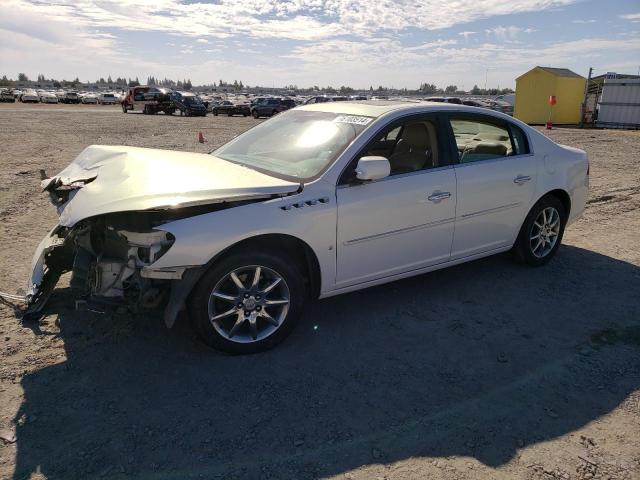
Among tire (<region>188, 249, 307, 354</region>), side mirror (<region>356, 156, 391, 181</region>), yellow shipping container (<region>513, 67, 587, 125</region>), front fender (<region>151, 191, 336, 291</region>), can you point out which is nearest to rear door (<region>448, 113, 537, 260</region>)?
side mirror (<region>356, 156, 391, 181</region>)

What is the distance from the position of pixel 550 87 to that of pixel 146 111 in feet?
90.5

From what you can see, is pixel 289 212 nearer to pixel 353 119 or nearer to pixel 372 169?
pixel 372 169

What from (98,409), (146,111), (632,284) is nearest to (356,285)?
(98,409)

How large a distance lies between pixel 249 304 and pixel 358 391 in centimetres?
92

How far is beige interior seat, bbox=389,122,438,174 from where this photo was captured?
13.9ft

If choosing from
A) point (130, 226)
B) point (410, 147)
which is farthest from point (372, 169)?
point (130, 226)

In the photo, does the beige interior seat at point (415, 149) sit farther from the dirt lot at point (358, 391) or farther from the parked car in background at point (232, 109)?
the parked car in background at point (232, 109)

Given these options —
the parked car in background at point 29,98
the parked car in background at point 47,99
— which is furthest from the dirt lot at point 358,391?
the parked car in background at point 47,99

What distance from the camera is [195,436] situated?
2.75 m

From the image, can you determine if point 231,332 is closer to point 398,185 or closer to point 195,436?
point 195,436

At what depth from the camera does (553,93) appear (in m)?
28.3

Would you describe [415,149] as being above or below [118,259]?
above

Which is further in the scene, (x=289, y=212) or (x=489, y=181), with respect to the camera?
(x=489, y=181)

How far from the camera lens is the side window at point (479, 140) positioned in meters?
4.50
